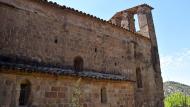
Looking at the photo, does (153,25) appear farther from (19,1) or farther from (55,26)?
(19,1)

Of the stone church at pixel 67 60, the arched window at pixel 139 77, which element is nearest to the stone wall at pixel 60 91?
the stone church at pixel 67 60

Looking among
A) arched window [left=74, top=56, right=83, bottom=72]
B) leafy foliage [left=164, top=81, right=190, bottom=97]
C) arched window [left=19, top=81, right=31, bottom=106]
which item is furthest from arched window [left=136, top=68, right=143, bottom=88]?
leafy foliage [left=164, top=81, right=190, bottom=97]

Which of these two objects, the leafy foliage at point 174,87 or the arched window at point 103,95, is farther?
the leafy foliage at point 174,87

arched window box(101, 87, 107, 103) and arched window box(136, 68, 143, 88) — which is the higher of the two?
arched window box(136, 68, 143, 88)

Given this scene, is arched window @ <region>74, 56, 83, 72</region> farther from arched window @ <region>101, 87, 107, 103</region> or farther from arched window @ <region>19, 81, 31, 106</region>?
arched window @ <region>19, 81, 31, 106</region>

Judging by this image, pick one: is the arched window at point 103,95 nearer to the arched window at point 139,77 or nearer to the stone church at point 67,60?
the stone church at point 67,60

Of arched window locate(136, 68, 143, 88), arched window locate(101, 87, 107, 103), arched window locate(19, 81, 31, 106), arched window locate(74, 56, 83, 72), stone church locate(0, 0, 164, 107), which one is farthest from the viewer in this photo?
arched window locate(136, 68, 143, 88)

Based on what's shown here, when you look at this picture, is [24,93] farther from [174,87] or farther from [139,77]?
[174,87]

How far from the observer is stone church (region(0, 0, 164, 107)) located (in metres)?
6.95

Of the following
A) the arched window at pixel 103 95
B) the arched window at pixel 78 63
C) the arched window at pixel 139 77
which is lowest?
the arched window at pixel 103 95

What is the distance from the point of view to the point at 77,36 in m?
10.5

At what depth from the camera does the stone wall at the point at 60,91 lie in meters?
6.45

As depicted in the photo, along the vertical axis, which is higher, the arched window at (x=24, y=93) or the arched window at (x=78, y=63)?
the arched window at (x=78, y=63)

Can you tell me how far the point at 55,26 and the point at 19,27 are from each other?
1696mm
